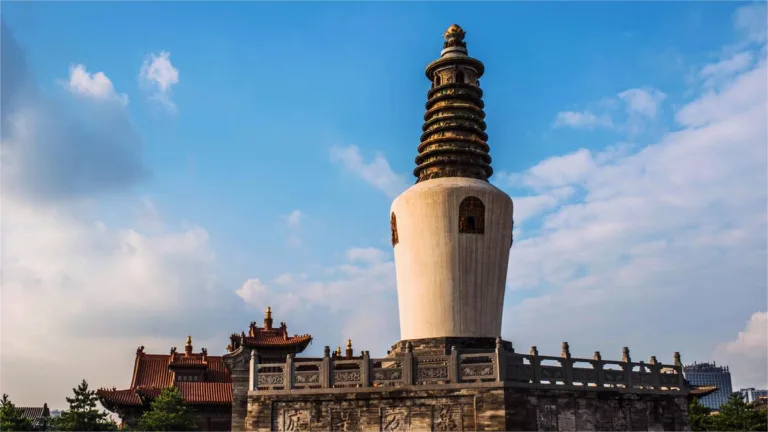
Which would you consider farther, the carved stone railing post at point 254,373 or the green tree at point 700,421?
the green tree at point 700,421

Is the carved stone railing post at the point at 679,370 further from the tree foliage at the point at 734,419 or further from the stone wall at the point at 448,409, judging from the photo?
the tree foliage at the point at 734,419

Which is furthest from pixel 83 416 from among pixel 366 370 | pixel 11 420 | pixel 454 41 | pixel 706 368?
pixel 706 368

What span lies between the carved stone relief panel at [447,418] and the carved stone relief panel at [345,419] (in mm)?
2086

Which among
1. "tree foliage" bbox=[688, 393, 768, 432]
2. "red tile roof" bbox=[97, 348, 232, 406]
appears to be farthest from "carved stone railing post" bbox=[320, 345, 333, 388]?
"tree foliage" bbox=[688, 393, 768, 432]

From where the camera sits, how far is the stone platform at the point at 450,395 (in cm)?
1977

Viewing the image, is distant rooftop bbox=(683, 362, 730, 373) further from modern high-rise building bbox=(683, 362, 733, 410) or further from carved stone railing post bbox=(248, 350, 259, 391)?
carved stone railing post bbox=(248, 350, 259, 391)

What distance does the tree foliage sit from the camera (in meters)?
31.6

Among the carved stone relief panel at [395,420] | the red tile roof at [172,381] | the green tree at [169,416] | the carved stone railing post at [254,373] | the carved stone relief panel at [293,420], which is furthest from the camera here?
the red tile roof at [172,381]

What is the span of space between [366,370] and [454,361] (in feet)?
7.86

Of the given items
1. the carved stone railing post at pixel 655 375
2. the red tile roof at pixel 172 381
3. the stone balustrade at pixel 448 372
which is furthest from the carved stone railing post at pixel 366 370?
the red tile roof at pixel 172 381

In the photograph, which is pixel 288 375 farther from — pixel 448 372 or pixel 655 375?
pixel 655 375

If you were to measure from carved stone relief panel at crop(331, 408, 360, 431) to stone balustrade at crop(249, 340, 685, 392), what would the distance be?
673 mm

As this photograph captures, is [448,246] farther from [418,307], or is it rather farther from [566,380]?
[566,380]

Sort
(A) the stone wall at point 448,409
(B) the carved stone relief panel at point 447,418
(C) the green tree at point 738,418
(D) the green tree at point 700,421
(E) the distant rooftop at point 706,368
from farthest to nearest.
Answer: (E) the distant rooftop at point 706,368 → (D) the green tree at point 700,421 → (C) the green tree at point 738,418 → (B) the carved stone relief panel at point 447,418 → (A) the stone wall at point 448,409
